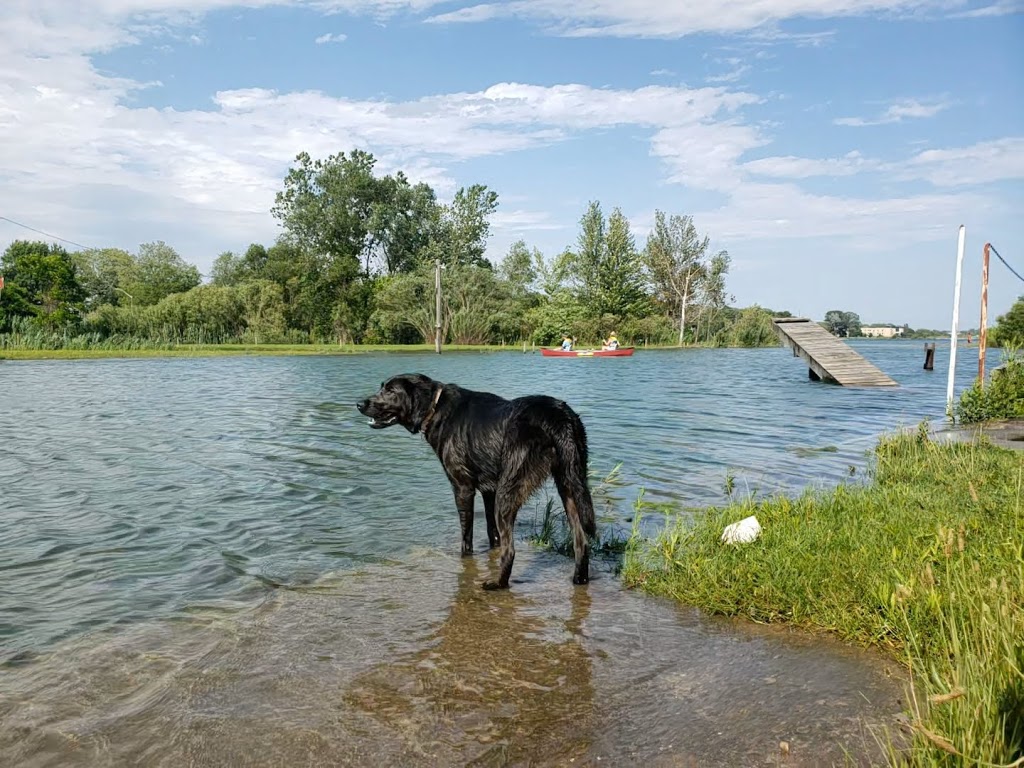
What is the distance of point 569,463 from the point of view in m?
5.76

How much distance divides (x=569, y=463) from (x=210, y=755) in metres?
3.22

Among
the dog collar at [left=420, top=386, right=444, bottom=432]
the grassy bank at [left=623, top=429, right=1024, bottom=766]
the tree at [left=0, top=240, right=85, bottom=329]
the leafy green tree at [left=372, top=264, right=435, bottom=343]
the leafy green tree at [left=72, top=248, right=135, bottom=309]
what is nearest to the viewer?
the grassy bank at [left=623, top=429, right=1024, bottom=766]

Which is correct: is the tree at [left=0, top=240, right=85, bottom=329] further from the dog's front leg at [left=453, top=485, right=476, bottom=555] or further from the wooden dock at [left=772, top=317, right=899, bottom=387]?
the dog's front leg at [left=453, top=485, right=476, bottom=555]

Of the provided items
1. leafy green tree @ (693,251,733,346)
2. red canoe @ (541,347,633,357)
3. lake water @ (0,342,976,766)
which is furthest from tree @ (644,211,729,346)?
lake water @ (0,342,976,766)

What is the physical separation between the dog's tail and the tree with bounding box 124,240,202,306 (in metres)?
79.9

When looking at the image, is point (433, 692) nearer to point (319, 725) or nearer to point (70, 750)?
point (319, 725)

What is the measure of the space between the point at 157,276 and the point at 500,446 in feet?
345

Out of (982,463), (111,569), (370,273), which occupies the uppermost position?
(370,273)

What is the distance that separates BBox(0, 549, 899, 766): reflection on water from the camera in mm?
3469

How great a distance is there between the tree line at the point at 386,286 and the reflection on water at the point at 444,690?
4942cm

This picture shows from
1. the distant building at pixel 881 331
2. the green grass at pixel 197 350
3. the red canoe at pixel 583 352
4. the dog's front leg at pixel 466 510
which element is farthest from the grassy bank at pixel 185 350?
the distant building at pixel 881 331

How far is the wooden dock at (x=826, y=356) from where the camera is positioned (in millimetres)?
27242

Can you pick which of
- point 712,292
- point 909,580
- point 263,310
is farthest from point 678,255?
point 909,580

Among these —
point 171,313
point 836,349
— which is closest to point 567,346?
point 836,349
